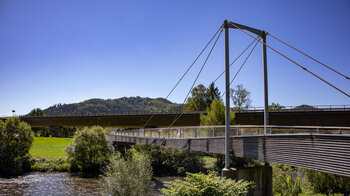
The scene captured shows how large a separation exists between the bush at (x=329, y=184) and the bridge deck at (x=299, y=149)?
8.72m

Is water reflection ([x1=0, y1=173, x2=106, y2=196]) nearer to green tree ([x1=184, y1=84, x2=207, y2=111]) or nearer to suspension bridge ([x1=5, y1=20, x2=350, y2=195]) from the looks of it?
suspension bridge ([x1=5, y1=20, x2=350, y2=195])

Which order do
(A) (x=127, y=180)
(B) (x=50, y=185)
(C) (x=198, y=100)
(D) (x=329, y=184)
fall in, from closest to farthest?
1. (D) (x=329, y=184)
2. (A) (x=127, y=180)
3. (B) (x=50, y=185)
4. (C) (x=198, y=100)

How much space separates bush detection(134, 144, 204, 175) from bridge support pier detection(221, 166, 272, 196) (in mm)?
20692

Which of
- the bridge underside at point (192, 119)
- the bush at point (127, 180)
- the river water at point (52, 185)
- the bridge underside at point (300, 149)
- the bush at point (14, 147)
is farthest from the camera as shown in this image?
the bridge underside at point (192, 119)

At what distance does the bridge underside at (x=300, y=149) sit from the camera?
9.90 m

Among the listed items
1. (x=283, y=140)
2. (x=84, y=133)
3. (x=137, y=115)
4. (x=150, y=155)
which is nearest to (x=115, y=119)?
(x=137, y=115)

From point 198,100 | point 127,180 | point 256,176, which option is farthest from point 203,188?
point 198,100

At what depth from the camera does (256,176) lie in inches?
578

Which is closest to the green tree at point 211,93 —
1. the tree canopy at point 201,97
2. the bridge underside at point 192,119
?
the tree canopy at point 201,97

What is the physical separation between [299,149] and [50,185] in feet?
88.1

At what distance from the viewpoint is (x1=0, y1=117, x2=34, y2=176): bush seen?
113ft

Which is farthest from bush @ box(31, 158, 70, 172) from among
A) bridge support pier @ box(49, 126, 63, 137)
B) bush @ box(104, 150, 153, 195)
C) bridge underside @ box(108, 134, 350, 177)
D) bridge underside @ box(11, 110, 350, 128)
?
bridge support pier @ box(49, 126, 63, 137)

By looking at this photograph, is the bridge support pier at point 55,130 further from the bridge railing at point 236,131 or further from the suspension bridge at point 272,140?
the suspension bridge at point 272,140

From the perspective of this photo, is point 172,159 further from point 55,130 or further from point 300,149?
point 55,130
